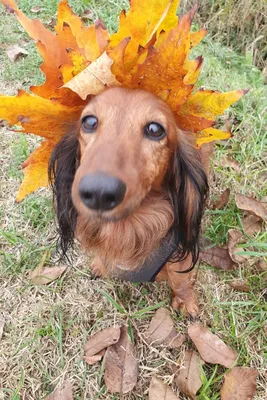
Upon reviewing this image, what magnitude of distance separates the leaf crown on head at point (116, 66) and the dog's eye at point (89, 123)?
96 millimetres

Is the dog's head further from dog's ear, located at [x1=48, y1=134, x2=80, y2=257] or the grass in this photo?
the grass

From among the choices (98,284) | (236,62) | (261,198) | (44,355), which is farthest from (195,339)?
(236,62)

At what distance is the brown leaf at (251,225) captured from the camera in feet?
8.07

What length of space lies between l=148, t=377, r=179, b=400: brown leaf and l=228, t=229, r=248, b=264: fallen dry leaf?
2.67ft

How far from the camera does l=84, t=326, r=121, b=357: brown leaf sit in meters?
2.03

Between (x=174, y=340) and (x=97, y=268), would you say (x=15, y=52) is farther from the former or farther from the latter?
(x=174, y=340)

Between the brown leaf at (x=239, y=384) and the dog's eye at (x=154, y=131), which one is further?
the brown leaf at (x=239, y=384)

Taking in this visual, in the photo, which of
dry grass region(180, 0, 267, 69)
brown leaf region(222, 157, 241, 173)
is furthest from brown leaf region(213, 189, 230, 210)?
dry grass region(180, 0, 267, 69)

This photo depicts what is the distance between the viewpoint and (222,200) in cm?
256

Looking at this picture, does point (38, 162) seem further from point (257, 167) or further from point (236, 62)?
point (236, 62)

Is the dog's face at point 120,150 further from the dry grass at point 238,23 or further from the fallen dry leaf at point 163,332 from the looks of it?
the dry grass at point 238,23

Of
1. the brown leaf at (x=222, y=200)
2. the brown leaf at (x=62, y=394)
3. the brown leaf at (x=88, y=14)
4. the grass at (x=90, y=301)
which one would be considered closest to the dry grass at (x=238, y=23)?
the brown leaf at (x=88, y=14)

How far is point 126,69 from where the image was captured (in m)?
1.53

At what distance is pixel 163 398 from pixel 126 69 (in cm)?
148
